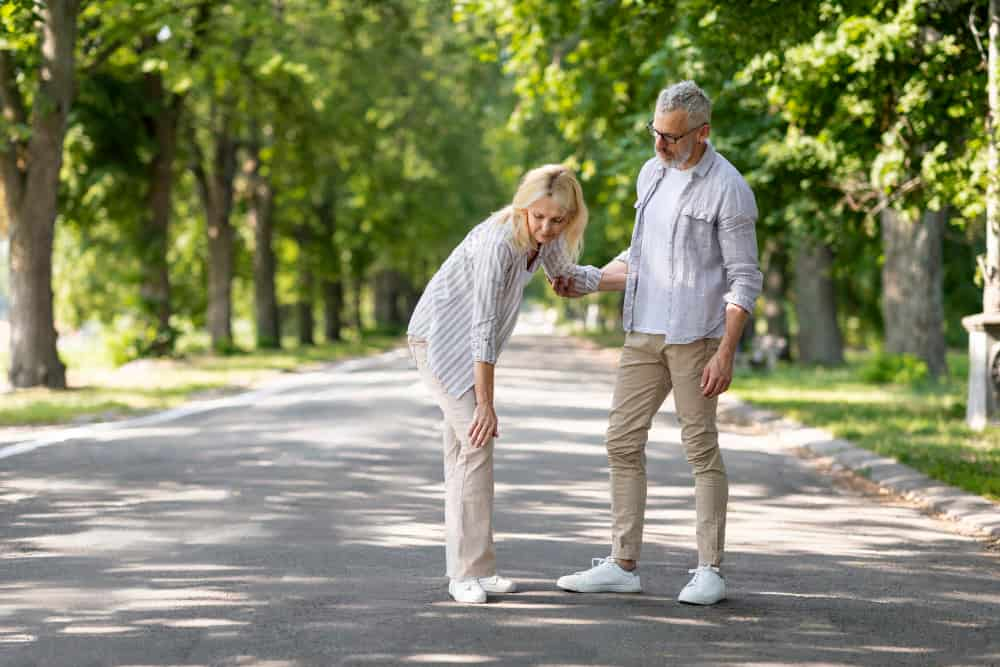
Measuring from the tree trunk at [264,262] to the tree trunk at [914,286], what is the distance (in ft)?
58.7

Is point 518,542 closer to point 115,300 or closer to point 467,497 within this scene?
point 467,497

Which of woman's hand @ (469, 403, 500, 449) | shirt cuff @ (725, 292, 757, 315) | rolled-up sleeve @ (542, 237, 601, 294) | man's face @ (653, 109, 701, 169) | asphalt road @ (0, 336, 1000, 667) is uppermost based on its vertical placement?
man's face @ (653, 109, 701, 169)

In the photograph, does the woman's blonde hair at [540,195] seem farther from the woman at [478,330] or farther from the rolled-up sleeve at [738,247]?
the rolled-up sleeve at [738,247]

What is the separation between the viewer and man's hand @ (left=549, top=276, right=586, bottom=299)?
6.33 meters

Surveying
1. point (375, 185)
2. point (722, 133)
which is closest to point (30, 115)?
point (722, 133)

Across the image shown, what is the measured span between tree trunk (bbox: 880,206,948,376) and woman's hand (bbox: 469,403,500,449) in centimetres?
1734

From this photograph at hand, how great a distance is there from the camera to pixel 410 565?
22.4 ft

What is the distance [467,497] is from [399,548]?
1.35m

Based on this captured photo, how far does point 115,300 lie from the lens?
206 ft

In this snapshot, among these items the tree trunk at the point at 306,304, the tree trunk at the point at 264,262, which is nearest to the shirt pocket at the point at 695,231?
the tree trunk at the point at 264,262

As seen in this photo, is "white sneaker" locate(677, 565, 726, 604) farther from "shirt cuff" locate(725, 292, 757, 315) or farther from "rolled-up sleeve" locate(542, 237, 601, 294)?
"rolled-up sleeve" locate(542, 237, 601, 294)

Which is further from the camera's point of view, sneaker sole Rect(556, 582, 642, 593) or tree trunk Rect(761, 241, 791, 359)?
tree trunk Rect(761, 241, 791, 359)

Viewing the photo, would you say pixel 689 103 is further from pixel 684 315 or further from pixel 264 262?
pixel 264 262

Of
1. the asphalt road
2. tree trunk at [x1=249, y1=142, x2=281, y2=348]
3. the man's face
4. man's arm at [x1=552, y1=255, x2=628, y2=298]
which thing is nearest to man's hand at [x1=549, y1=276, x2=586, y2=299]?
man's arm at [x1=552, y1=255, x2=628, y2=298]
